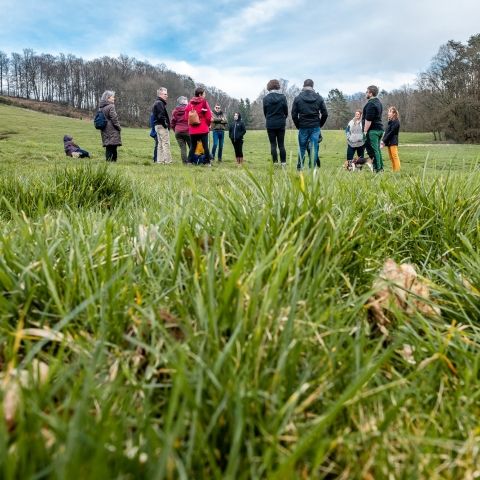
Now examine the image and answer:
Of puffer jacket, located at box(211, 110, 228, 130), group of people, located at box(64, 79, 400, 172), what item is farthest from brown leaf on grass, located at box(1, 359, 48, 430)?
puffer jacket, located at box(211, 110, 228, 130)

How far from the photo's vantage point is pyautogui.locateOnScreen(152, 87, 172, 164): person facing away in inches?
534

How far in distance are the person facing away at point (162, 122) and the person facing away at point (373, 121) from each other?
6.23 m

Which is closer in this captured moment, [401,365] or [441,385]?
[441,385]

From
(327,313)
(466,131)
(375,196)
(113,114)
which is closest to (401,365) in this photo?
(327,313)

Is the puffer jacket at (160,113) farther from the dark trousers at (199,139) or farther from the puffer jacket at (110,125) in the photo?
the puffer jacket at (110,125)

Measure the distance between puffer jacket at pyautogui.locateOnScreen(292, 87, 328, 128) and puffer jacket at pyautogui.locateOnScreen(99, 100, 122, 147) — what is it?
516 centimetres

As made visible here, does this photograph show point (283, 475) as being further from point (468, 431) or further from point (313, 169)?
→ point (313, 169)

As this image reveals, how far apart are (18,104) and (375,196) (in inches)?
3693

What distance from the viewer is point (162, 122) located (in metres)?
14.1

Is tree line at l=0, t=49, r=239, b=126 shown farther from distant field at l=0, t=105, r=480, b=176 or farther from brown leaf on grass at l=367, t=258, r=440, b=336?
brown leaf on grass at l=367, t=258, r=440, b=336

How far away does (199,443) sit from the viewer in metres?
0.74

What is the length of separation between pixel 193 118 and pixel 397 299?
1267 cm

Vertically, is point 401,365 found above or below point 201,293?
below

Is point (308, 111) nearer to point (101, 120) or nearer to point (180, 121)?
point (180, 121)
